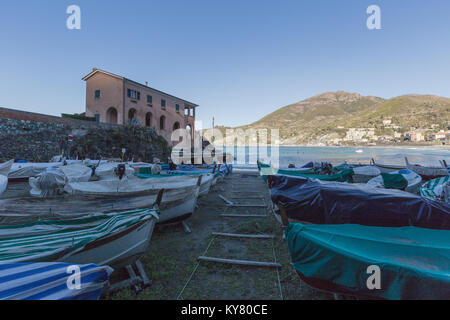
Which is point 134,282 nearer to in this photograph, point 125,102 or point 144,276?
point 144,276

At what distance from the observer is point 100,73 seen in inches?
1268

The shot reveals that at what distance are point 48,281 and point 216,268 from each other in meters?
3.32

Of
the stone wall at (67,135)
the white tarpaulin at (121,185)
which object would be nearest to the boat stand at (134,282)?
the white tarpaulin at (121,185)

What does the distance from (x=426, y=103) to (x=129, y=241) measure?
22409cm

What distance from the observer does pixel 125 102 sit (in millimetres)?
31047

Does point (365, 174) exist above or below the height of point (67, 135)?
below

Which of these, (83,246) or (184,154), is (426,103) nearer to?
(184,154)

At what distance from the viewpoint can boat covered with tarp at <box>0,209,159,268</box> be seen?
12.0 feet

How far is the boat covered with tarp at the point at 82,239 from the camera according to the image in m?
3.67

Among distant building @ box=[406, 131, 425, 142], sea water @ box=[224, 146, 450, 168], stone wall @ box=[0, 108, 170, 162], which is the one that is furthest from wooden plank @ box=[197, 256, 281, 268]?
distant building @ box=[406, 131, 425, 142]

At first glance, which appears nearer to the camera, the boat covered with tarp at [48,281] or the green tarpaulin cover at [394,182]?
the boat covered with tarp at [48,281]

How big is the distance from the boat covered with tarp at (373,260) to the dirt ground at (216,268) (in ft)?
3.50

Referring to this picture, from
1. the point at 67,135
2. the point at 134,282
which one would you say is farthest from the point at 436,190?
the point at 67,135

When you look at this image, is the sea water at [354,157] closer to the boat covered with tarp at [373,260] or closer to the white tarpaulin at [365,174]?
the white tarpaulin at [365,174]
